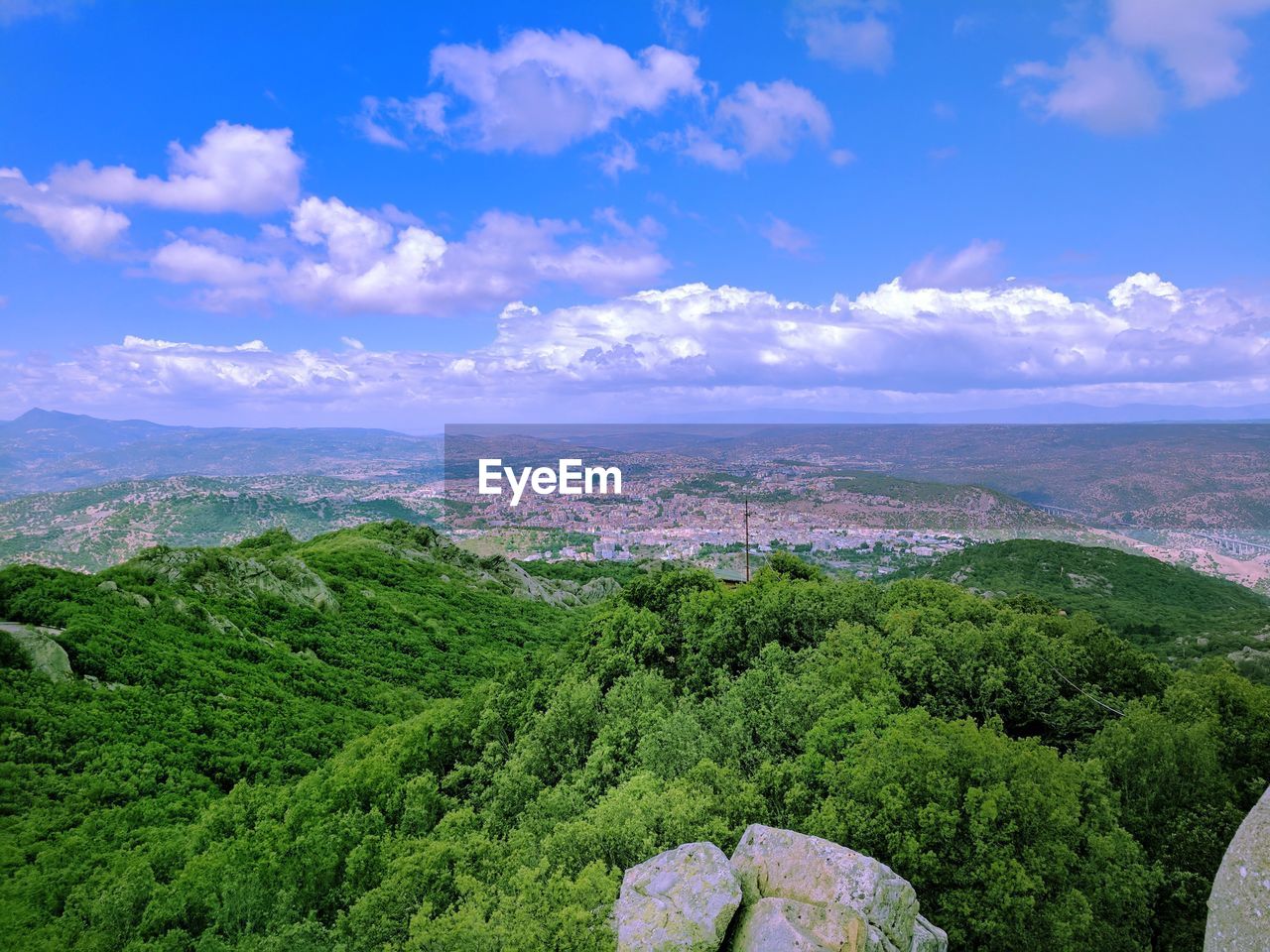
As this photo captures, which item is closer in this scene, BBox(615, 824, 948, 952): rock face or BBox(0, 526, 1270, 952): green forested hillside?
BBox(615, 824, 948, 952): rock face

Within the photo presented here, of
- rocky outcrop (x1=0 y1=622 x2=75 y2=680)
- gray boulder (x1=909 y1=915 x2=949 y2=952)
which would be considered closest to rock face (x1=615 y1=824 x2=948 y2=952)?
gray boulder (x1=909 y1=915 x2=949 y2=952)

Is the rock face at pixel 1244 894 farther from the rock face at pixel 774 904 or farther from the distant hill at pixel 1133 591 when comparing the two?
the distant hill at pixel 1133 591

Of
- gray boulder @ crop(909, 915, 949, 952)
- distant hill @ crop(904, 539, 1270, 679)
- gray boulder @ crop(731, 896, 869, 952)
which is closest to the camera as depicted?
gray boulder @ crop(731, 896, 869, 952)

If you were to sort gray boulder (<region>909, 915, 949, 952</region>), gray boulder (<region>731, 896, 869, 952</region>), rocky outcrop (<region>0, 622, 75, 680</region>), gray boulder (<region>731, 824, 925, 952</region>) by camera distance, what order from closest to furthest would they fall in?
1. gray boulder (<region>731, 896, 869, 952</region>)
2. gray boulder (<region>731, 824, 925, 952</region>)
3. gray boulder (<region>909, 915, 949, 952</region>)
4. rocky outcrop (<region>0, 622, 75, 680</region>)

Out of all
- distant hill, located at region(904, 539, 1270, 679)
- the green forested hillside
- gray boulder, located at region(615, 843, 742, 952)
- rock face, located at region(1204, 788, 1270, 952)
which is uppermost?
rock face, located at region(1204, 788, 1270, 952)

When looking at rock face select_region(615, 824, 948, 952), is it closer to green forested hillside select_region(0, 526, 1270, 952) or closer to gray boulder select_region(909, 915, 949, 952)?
gray boulder select_region(909, 915, 949, 952)

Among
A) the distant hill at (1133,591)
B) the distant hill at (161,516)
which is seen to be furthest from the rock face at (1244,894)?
the distant hill at (161,516)

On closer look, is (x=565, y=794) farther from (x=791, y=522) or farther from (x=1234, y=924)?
(x=791, y=522)
